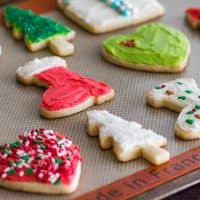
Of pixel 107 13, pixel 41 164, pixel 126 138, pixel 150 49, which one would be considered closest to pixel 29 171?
pixel 41 164

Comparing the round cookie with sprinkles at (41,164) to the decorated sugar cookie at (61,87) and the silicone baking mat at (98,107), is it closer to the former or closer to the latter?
the silicone baking mat at (98,107)

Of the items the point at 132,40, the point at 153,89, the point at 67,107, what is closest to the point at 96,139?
the point at 67,107

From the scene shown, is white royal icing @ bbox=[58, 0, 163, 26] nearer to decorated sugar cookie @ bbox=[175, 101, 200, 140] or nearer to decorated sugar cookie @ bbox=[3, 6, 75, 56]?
decorated sugar cookie @ bbox=[3, 6, 75, 56]

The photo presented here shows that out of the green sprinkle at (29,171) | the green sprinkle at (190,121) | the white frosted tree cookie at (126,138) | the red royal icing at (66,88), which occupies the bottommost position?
the red royal icing at (66,88)

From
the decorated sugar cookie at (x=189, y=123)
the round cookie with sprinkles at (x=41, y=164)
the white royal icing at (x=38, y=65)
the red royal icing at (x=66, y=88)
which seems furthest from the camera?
the white royal icing at (x=38, y=65)

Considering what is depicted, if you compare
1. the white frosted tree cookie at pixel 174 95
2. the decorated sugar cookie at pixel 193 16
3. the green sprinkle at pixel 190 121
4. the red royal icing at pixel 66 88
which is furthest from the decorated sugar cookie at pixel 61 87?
the decorated sugar cookie at pixel 193 16

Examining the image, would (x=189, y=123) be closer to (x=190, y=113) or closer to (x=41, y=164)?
(x=190, y=113)
